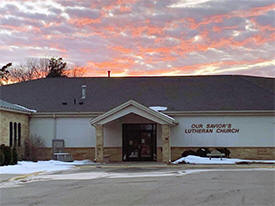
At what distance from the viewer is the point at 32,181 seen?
1739 cm

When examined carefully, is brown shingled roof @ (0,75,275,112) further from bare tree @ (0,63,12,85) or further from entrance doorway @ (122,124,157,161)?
bare tree @ (0,63,12,85)

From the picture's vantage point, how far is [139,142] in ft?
100

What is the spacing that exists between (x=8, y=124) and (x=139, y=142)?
8.18 m

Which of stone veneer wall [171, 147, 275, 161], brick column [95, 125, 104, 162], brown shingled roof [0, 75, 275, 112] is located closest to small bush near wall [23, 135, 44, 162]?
brown shingled roof [0, 75, 275, 112]

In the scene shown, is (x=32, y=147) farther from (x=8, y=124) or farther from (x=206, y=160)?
(x=206, y=160)

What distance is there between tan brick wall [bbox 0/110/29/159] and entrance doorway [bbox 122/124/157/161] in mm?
6003

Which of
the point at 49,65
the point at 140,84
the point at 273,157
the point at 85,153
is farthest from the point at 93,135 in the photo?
the point at 49,65

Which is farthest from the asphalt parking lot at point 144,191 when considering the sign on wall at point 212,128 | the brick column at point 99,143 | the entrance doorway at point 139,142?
the entrance doorway at point 139,142

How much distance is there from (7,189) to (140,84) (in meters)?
20.1

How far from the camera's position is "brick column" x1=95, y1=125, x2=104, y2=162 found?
91.2 ft

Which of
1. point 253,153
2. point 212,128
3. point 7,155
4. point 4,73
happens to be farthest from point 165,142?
point 4,73

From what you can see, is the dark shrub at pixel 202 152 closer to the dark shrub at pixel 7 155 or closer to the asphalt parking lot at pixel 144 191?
the asphalt parking lot at pixel 144 191

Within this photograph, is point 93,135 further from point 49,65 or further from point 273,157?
point 49,65

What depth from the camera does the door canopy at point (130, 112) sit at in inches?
1086
